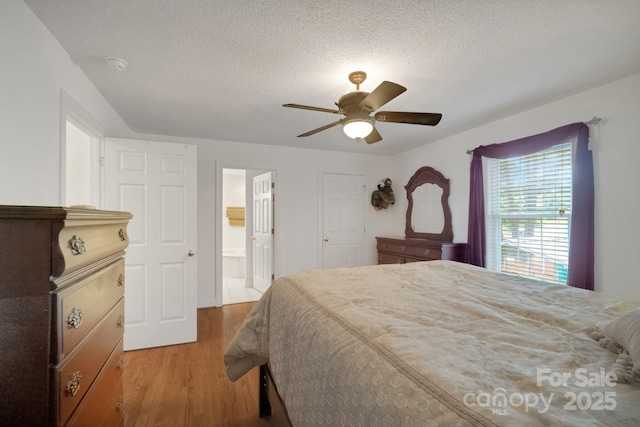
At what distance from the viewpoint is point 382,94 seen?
1.76 meters

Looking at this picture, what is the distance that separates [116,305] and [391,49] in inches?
84.9

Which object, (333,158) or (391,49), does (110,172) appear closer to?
(391,49)

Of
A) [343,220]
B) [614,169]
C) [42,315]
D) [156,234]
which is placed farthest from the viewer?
[343,220]

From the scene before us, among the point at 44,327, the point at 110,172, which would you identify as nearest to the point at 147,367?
the point at 110,172

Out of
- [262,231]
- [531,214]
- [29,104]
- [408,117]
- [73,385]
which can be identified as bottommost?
[73,385]

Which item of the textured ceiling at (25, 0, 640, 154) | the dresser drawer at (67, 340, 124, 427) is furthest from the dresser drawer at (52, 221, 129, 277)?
the textured ceiling at (25, 0, 640, 154)

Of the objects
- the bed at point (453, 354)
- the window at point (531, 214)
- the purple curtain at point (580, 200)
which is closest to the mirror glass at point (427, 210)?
the window at point (531, 214)

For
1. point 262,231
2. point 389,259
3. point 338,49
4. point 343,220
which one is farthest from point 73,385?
point 343,220

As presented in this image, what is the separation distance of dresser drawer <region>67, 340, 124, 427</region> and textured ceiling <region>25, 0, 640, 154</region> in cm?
178

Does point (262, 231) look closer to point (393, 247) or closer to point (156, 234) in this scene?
point (156, 234)

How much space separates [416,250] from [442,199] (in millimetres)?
824

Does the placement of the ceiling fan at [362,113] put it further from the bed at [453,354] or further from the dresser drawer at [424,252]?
the dresser drawer at [424,252]

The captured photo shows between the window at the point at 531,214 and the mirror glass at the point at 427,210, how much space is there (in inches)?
29.4

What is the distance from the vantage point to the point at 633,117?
2164mm
